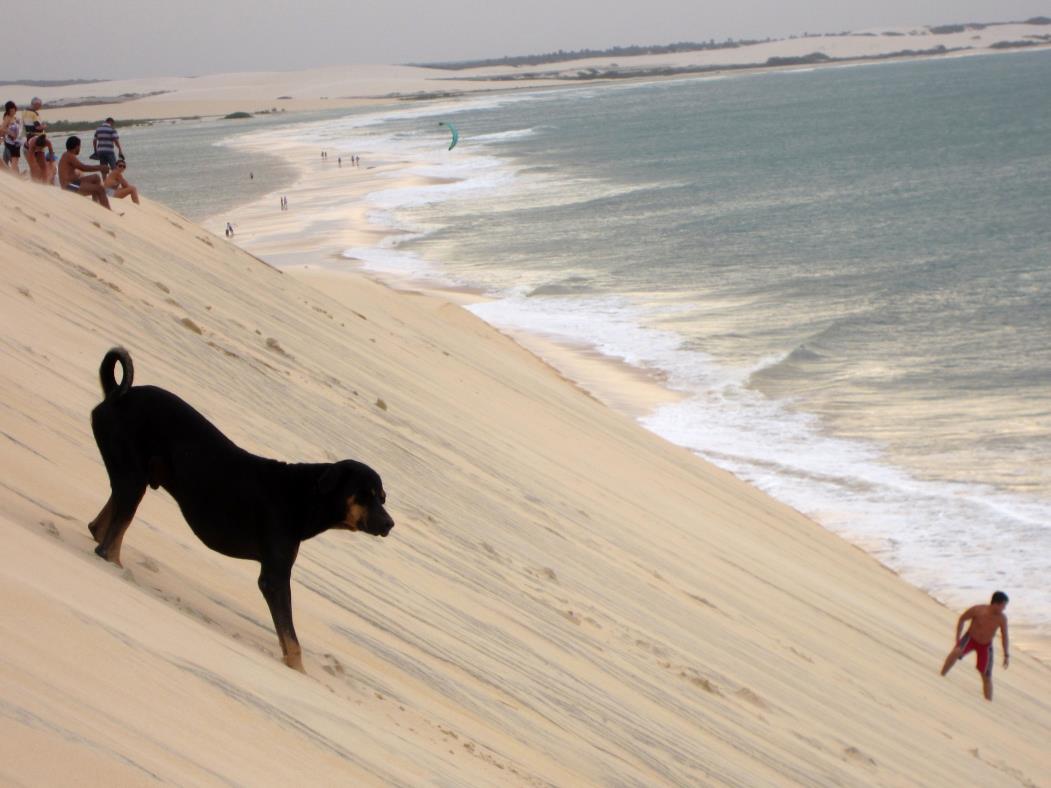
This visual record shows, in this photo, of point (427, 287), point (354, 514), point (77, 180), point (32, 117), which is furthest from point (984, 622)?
point (427, 287)

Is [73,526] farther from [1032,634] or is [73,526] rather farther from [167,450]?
[1032,634]

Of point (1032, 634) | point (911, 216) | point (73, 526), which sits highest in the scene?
point (911, 216)

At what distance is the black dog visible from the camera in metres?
4.14

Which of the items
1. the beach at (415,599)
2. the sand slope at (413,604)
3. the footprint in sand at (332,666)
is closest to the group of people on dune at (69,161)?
the beach at (415,599)

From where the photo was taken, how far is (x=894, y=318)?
27.6m

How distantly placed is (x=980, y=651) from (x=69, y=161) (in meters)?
9.68

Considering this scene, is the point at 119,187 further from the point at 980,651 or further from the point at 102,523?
the point at 102,523

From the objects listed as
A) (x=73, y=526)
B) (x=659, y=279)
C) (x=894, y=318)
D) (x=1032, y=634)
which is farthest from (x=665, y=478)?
(x=659, y=279)

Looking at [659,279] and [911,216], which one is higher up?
[911,216]

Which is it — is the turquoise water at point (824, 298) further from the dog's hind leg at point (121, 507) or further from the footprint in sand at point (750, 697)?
the dog's hind leg at point (121, 507)

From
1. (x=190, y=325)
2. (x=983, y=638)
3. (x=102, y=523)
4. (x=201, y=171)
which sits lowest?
(x=102, y=523)

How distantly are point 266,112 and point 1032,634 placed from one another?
170230 mm

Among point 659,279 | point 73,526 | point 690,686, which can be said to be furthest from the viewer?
point 659,279

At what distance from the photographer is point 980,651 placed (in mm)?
9398
